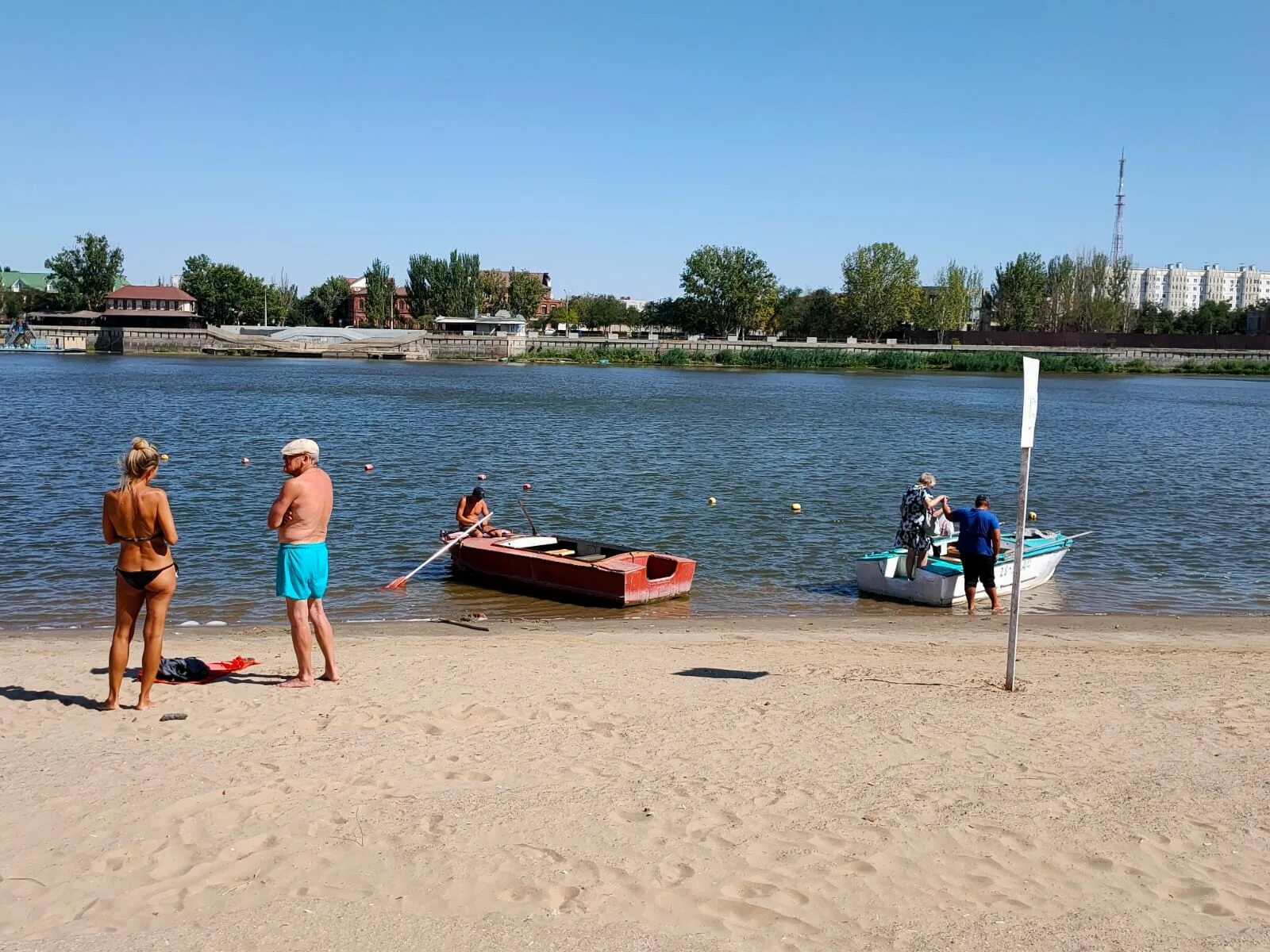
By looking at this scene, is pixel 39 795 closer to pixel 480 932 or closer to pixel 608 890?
pixel 480 932

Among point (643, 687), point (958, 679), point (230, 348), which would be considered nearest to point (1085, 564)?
point (958, 679)

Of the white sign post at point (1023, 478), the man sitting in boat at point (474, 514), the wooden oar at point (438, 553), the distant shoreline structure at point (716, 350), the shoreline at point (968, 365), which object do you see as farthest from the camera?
the distant shoreline structure at point (716, 350)

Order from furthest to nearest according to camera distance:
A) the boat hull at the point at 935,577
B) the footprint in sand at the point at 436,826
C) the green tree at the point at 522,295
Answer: the green tree at the point at 522,295
the boat hull at the point at 935,577
the footprint in sand at the point at 436,826

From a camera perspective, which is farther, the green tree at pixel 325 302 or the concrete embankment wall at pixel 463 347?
the green tree at pixel 325 302

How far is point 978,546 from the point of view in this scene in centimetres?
1552

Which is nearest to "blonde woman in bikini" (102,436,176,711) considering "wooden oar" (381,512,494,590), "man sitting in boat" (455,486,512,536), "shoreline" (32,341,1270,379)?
"wooden oar" (381,512,494,590)

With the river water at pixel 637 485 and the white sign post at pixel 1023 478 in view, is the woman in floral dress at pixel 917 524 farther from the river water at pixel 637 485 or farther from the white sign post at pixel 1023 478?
the white sign post at pixel 1023 478

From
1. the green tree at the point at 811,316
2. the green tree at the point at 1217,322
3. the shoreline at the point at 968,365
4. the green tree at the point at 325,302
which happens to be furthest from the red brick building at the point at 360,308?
the green tree at the point at 1217,322

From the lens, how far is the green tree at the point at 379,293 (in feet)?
500

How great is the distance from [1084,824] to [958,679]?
3.96 m

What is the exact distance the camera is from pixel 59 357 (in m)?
119

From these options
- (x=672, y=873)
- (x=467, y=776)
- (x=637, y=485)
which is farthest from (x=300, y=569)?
(x=637, y=485)

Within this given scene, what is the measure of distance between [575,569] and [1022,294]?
460 ft

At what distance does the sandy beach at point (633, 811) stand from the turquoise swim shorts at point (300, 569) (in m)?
0.91
